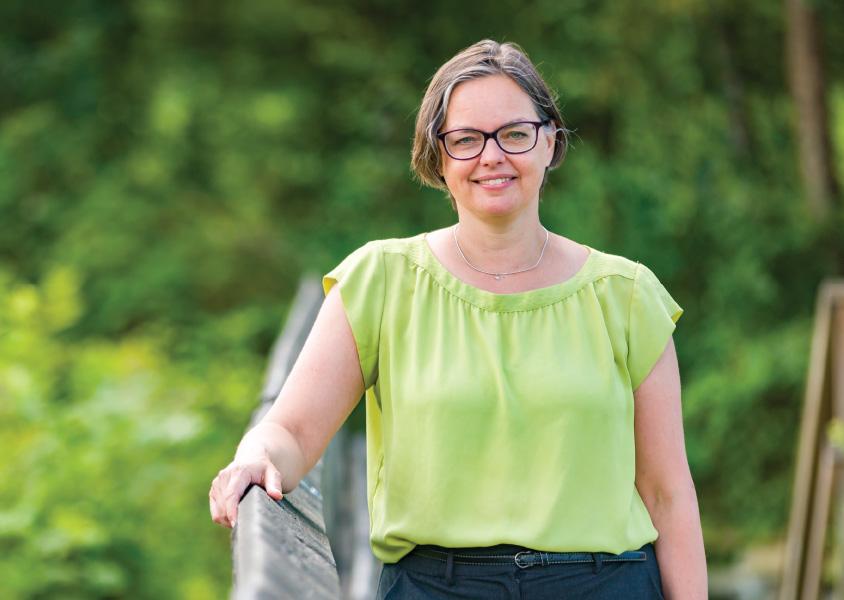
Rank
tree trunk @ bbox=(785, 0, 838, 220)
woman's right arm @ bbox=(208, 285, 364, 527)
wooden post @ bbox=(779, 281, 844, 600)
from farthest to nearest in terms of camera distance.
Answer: tree trunk @ bbox=(785, 0, 838, 220)
wooden post @ bbox=(779, 281, 844, 600)
woman's right arm @ bbox=(208, 285, 364, 527)

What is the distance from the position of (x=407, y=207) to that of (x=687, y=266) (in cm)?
220

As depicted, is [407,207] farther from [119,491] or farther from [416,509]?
[416,509]

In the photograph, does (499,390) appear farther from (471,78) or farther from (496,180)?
(471,78)

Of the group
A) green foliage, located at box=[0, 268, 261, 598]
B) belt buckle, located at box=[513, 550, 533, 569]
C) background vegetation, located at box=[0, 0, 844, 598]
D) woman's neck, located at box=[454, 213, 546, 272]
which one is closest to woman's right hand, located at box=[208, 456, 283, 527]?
belt buckle, located at box=[513, 550, 533, 569]

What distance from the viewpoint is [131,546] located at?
5301mm

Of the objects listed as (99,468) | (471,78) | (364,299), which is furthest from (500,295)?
(99,468)

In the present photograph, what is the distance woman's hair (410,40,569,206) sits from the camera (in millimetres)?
2180

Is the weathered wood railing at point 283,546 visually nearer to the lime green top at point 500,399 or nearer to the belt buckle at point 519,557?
the lime green top at point 500,399

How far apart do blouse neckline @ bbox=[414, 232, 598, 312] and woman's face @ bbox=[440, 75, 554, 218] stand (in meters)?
0.12

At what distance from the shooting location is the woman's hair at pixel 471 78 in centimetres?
218

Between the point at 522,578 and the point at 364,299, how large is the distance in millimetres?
510

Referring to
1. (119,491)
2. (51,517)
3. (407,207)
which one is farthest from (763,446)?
(51,517)

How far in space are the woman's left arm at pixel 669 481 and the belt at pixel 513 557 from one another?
154 millimetres

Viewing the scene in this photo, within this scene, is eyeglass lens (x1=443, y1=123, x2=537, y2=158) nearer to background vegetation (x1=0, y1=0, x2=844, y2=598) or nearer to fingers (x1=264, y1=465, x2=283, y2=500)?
fingers (x1=264, y1=465, x2=283, y2=500)
